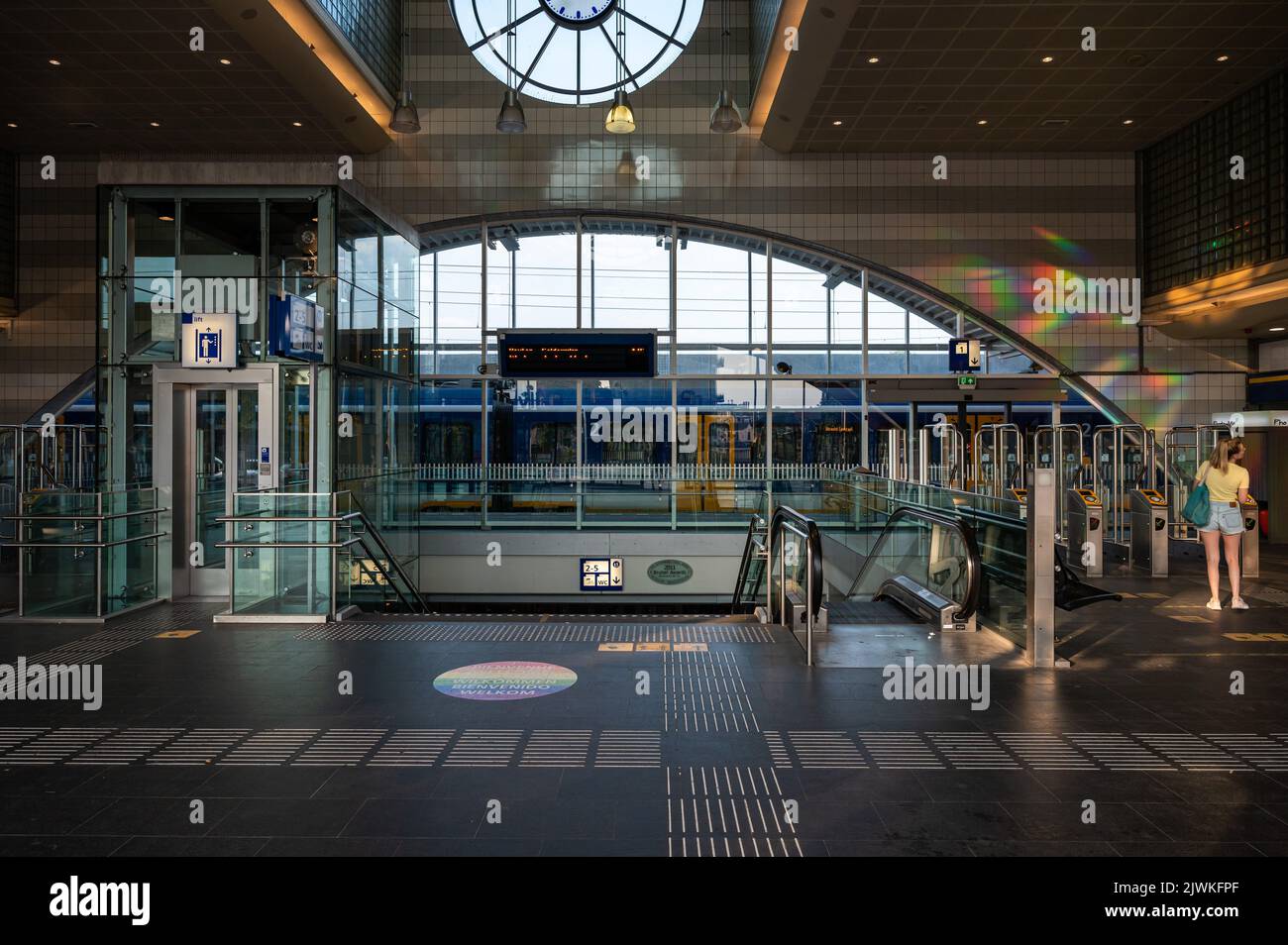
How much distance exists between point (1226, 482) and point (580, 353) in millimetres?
8222

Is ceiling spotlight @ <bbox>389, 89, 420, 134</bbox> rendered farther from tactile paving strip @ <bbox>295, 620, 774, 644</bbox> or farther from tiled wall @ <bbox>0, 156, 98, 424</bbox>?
tactile paving strip @ <bbox>295, 620, 774, 644</bbox>

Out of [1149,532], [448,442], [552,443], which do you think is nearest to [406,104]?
[448,442]

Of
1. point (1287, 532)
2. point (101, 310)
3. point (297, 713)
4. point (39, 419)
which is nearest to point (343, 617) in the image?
point (297, 713)

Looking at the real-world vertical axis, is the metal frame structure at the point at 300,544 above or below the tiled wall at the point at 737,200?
below

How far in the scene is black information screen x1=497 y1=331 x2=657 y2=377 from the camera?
1334cm

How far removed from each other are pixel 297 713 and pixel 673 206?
1072cm

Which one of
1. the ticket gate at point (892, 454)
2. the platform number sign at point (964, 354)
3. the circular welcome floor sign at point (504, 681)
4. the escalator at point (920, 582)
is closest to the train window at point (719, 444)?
the ticket gate at point (892, 454)

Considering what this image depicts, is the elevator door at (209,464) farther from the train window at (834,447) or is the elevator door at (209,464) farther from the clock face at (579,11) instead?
the train window at (834,447)

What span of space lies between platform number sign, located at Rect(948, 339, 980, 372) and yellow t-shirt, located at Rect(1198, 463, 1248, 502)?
5738mm

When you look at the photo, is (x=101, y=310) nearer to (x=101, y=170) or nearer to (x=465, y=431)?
(x=101, y=170)

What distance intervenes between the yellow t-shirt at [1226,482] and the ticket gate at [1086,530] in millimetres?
2344

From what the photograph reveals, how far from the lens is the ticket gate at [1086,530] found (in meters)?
10.4

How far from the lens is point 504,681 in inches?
212

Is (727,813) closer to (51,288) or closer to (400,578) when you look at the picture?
(400,578)
